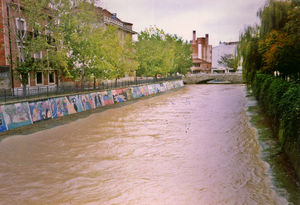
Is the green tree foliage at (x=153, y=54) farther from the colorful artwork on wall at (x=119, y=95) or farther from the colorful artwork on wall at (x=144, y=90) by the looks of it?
the colorful artwork on wall at (x=119, y=95)

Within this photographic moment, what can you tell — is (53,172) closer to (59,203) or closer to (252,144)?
(59,203)

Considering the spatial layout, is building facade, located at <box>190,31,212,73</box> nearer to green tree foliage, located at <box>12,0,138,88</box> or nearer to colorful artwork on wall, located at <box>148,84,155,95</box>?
colorful artwork on wall, located at <box>148,84,155,95</box>

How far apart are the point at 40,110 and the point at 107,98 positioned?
35.3ft

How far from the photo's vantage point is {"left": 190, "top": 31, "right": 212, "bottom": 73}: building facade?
107875 mm

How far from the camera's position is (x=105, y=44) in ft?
107

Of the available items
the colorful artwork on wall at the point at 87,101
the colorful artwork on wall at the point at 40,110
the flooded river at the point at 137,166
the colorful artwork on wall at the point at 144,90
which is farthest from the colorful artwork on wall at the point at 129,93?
the flooded river at the point at 137,166

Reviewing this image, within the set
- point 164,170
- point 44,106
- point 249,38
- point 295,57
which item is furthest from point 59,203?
point 249,38

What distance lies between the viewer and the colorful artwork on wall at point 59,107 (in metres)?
22.4

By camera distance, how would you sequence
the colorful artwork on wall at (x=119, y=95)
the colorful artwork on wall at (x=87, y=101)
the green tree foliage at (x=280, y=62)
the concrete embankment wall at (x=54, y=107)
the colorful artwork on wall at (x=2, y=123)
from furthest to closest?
the colorful artwork on wall at (x=119, y=95), the colorful artwork on wall at (x=87, y=101), the concrete embankment wall at (x=54, y=107), the colorful artwork on wall at (x=2, y=123), the green tree foliage at (x=280, y=62)

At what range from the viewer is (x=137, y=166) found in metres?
11.2

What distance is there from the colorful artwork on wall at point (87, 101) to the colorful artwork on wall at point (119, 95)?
5090 millimetres

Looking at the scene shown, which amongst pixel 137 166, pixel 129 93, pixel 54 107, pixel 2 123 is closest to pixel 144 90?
pixel 129 93

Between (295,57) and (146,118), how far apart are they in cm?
1139

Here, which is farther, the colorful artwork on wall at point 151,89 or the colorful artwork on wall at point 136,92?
the colorful artwork on wall at point 151,89
